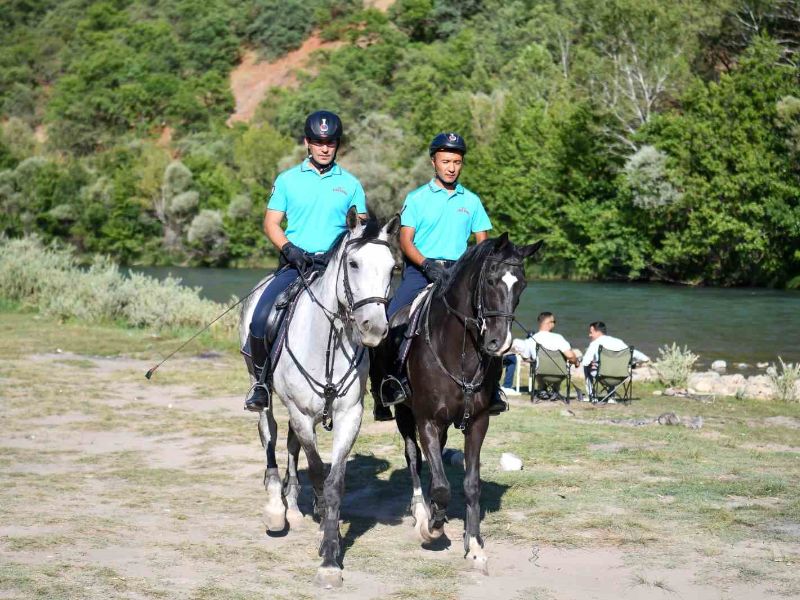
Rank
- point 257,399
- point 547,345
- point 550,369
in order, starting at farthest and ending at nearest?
point 547,345 < point 550,369 < point 257,399

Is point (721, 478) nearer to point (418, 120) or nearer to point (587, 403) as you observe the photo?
point (587, 403)

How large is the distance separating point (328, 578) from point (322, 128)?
3.64m

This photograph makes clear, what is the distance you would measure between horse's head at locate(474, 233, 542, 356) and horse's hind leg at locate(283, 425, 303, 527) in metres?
2.34

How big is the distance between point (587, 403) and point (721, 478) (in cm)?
612

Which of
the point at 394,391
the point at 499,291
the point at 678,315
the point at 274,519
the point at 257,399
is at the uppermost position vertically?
the point at 499,291

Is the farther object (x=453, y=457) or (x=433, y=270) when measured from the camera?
(x=453, y=457)

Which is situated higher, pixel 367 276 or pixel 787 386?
pixel 367 276

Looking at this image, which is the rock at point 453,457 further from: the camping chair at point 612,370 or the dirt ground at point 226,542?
the camping chair at point 612,370

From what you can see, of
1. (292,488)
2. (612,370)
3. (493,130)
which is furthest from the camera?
(493,130)

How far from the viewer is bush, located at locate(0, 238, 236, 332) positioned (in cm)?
2677

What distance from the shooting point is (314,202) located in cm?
858

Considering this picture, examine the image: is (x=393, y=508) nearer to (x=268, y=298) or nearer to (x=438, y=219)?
(x=268, y=298)

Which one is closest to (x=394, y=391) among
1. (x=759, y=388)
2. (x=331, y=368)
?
(x=331, y=368)

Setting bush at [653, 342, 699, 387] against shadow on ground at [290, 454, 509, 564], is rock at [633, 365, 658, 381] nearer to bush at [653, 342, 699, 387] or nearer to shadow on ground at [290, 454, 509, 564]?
bush at [653, 342, 699, 387]
